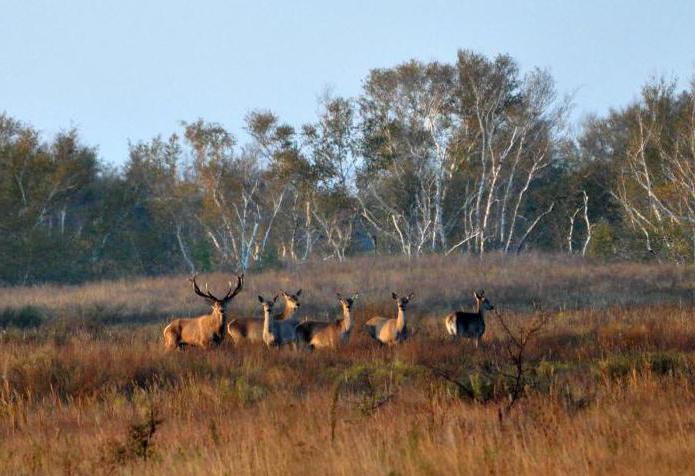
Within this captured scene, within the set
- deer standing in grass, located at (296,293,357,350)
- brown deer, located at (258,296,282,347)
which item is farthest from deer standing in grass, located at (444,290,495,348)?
brown deer, located at (258,296,282,347)

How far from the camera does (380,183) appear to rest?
5069cm

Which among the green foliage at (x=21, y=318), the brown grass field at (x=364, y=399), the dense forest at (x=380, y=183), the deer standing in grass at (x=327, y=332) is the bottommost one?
the brown grass field at (x=364, y=399)

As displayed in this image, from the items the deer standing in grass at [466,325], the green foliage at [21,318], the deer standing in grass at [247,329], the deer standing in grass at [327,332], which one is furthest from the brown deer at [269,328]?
the green foliage at [21,318]

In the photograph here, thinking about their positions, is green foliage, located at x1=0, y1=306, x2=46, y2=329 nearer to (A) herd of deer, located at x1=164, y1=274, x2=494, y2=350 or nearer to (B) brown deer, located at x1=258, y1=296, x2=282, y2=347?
(A) herd of deer, located at x1=164, y1=274, x2=494, y2=350

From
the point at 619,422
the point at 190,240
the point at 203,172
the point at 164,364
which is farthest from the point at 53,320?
the point at 190,240

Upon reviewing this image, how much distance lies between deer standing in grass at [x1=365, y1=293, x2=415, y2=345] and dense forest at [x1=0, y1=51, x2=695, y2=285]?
22.7 meters

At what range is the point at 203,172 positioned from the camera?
4991 centimetres

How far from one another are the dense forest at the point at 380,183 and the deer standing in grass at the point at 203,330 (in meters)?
22.9

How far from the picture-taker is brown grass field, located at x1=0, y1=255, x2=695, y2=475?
28.7 feet

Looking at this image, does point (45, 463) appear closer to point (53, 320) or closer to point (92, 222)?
point (53, 320)

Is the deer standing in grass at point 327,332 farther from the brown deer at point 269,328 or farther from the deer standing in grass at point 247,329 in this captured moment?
the brown deer at point 269,328

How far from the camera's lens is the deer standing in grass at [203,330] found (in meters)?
18.9

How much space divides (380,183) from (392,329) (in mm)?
31870

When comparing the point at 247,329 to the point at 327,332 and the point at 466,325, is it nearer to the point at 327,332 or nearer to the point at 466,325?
the point at 327,332
